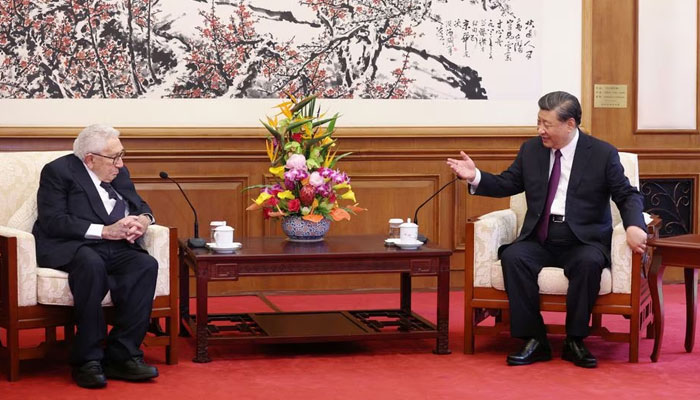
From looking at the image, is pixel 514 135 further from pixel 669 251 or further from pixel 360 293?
pixel 669 251

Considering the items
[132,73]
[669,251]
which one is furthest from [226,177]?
[669,251]

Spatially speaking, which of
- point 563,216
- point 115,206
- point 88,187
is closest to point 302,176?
point 115,206

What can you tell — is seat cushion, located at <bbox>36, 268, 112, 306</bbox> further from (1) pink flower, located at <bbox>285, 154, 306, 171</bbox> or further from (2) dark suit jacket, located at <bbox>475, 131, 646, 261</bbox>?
(2) dark suit jacket, located at <bbox>475, 131, 646, 261</bbox>

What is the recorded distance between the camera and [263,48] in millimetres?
6082

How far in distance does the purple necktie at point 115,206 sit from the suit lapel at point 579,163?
6.34 ft

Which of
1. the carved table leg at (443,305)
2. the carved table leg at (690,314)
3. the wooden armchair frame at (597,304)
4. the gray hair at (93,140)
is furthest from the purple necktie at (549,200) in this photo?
the gray hair at (93,140)

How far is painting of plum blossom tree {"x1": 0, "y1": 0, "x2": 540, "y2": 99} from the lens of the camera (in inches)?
230

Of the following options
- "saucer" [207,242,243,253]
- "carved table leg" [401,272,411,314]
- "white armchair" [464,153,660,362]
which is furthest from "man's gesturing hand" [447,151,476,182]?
"saucer" [207,242,243,253]

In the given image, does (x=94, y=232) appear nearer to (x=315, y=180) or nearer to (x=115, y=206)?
(x=115, y=206)

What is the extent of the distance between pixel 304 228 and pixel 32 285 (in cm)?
127

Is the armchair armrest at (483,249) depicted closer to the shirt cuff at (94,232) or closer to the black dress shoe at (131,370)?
the black dress shoe at (131,370)

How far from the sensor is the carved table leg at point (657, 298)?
4.50m

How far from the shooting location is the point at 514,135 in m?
6.38

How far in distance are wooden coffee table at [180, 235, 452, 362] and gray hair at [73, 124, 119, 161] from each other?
600mm
